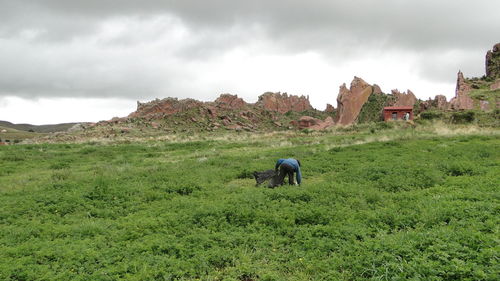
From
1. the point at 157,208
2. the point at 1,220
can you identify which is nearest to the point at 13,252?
the point at 1,220

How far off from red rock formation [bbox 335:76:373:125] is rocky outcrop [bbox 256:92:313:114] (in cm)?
4091

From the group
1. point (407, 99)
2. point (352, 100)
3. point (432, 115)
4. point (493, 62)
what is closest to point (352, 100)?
point (352, 100)

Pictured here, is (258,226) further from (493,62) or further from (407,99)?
(493,62)

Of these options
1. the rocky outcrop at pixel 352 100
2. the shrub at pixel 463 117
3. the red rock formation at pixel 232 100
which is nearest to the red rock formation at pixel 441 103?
the shrub at pixel 463 117

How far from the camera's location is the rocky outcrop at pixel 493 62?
211ft

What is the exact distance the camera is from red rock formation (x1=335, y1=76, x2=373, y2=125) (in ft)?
218

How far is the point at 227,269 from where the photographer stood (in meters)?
5.86

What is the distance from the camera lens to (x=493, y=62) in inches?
2687

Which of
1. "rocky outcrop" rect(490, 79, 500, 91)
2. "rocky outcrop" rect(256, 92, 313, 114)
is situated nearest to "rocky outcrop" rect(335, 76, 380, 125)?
"rocky outcrop" rect(490, 79, 500, 91)

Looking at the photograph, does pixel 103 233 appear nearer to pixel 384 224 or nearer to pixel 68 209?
pixel 68 209

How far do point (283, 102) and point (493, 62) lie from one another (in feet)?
200

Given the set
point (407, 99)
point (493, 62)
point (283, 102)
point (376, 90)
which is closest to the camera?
point (407, 99)

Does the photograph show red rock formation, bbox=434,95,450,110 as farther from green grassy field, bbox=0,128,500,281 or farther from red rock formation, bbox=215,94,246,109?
red rock formation, bbox=215,94,246,109

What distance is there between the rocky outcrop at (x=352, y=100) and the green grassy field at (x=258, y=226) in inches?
2136
